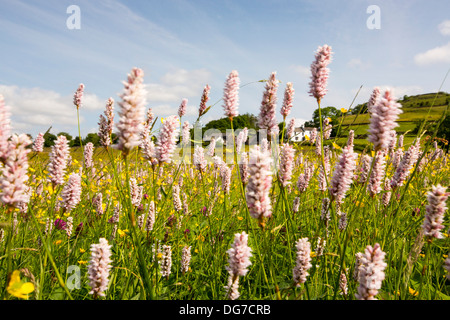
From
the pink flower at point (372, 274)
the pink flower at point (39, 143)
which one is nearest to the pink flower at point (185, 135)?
the pink flower at point (39, 143)

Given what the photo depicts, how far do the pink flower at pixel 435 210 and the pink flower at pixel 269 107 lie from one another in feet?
3.59

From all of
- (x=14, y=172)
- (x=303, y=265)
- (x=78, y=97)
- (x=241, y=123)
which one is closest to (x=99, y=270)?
(x=14, y=172)

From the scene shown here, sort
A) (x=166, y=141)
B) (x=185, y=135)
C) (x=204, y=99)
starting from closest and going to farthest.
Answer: (x=166, y=141) → (x=204, y=99) → (x=185, y=135)

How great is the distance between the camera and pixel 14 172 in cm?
138

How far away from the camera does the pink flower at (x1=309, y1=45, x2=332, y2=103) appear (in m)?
Answer: 2.32

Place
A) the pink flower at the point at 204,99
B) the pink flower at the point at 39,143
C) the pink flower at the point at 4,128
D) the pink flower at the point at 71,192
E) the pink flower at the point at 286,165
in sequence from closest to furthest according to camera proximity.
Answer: the pink flower at the point at 4,128, the pink flower at the point at 286,165, the pink flower at the point at 71,192, the pink flower at the point at 204,99, the pink flower at the point at 39,143

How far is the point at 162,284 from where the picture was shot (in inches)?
114

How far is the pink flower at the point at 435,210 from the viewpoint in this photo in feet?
5.81

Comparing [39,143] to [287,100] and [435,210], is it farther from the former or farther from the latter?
[435,210]

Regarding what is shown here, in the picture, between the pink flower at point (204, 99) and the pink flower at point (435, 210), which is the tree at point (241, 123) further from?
the pink flower at point (435, 210)

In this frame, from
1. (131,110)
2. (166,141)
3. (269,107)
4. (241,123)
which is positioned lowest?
(166,141)

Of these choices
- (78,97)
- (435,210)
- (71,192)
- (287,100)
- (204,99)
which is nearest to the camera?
(435,210)

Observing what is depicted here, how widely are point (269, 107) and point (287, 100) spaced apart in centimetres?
46

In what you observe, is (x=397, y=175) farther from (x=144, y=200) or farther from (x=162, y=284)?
(x=144, y=200)
